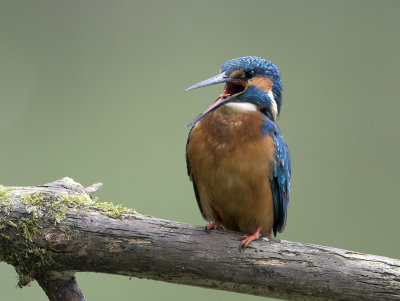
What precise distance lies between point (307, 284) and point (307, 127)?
268cm

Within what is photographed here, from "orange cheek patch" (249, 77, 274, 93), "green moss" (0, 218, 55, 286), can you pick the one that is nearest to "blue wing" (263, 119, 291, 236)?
"orange cheek patch" (249, 77, 274, 93)

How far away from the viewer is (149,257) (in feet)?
7.36

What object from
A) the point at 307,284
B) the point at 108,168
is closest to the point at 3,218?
the point at 307,284

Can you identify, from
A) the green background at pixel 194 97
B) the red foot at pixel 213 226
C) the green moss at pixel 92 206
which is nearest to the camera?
the green moss at pixel 92 206

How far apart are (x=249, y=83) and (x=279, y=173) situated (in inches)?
15.4

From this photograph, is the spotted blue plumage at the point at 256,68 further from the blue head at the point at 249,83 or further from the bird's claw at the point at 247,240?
the bird's claw at the point at 247,240

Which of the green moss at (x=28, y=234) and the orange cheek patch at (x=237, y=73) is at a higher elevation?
the orange cheek patch at (x=237, y=73)

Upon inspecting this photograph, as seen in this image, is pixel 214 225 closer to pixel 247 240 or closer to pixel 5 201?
pixel 247 240

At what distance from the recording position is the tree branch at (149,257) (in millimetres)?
2191

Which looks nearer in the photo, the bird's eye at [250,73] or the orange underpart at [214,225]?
the orange underpart at [214,225]

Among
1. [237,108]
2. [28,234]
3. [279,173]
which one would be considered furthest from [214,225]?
[28,234]

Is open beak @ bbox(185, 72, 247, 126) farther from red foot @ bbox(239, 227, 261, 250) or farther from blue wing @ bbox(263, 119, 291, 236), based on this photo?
red foot @ bbox(239, 227, 261, 250)

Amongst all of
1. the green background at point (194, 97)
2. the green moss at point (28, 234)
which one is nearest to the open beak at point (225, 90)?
the green moss at point (28, 234)

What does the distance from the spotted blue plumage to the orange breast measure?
0.19 m
